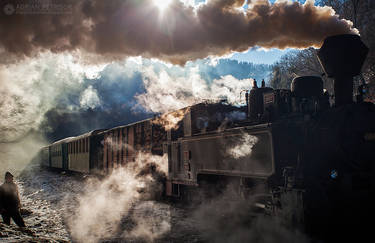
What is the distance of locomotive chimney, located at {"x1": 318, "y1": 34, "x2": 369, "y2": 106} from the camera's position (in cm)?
444

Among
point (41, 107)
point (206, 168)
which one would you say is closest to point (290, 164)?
point (206, 168)

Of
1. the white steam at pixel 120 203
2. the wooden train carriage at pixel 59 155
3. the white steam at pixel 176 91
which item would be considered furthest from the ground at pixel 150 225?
the wooden train carriage at pixel 59 155

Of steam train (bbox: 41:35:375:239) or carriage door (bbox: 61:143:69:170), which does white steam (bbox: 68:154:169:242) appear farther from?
carriage door (bbox: 61:143:69:170)

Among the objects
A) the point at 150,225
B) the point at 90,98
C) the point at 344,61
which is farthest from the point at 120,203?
the point at 90,98

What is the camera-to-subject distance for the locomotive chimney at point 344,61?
4.44 metres

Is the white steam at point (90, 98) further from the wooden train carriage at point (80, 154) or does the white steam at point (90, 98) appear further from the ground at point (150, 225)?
the ground at point (150, 225)

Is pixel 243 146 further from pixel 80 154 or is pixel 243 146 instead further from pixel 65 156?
pixel 65 156

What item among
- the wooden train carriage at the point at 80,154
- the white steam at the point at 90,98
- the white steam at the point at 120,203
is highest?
the white steam at the point at 90,98

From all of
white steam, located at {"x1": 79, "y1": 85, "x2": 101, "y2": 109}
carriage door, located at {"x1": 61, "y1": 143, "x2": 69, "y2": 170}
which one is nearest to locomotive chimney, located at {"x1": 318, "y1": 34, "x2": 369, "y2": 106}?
carriage door, located at {"x1": 61, "y1": 143, "x2": 69, "y2": 170}

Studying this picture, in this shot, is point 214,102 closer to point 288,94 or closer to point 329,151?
point 288,94

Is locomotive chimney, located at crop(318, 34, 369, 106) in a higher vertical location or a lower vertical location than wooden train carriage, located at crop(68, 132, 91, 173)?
higher

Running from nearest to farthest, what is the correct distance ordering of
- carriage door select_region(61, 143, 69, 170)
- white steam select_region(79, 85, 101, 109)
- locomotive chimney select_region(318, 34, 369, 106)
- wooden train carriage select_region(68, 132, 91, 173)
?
locomotive chimney select_region(318, 34, 369, 106), wooden train carriage select_region(68, 132, 91, 173), carriage door select_region(61, 143, 69, 170), white steam select_region(79, 85, 101, 109)

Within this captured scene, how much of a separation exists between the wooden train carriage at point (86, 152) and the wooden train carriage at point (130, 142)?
2.62ft

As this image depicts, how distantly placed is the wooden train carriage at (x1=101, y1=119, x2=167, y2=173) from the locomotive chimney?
512 cm
